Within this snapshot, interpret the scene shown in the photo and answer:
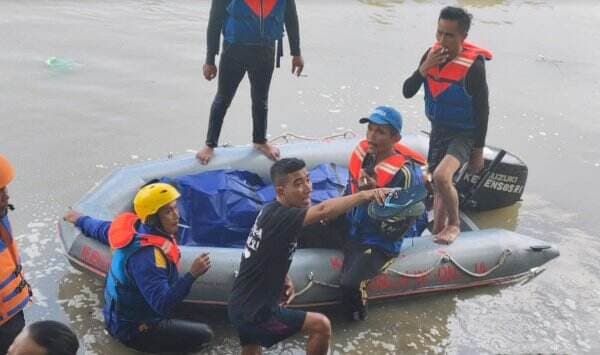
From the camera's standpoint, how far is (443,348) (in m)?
4.03

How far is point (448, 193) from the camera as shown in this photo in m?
4.43

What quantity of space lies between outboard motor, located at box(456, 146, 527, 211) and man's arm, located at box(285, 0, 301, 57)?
158cm

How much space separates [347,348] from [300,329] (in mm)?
797

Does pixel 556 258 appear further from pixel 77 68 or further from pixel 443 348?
pixel 77 68

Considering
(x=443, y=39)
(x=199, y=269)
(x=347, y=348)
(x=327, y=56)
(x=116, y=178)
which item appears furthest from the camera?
(x=327, y=56)

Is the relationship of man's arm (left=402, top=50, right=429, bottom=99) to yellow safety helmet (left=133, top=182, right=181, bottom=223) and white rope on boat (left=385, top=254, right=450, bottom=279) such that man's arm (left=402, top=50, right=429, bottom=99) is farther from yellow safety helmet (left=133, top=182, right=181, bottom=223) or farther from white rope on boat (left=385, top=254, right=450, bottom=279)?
yellow safety helmet (left=133, top=182, right=181, bottom=223)

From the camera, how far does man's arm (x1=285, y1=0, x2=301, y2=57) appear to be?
4856mm

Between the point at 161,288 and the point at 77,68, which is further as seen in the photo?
the point at 77,68

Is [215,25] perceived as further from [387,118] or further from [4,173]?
[4,173]

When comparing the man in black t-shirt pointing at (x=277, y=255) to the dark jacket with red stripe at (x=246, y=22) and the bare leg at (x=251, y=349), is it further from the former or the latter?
the dark jacket with red stripe at (x=246, y=22)

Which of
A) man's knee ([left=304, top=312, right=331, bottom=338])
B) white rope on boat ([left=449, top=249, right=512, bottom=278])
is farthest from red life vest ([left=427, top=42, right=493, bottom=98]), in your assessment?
man's knee ([left=304, top=312, right=331, bottom=338])

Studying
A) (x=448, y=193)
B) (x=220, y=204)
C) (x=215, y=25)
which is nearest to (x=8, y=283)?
(x=220, y=204)

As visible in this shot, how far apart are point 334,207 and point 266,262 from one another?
1.30 ft

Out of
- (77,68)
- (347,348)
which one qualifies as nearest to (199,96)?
(77,68)
